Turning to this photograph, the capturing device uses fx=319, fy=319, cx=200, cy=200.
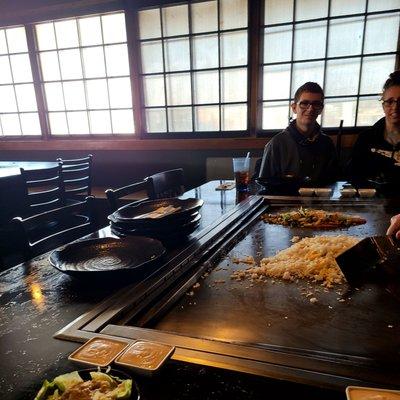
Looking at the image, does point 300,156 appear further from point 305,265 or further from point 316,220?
point 305,265

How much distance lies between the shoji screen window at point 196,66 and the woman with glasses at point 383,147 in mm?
1673

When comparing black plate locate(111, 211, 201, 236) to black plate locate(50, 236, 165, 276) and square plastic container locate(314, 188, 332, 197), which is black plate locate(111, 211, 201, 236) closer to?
black plate locate(50, 236, 165, 276)

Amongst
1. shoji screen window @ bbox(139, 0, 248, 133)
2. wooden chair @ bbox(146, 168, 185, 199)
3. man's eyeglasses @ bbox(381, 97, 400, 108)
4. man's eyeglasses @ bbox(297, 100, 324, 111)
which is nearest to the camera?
wooden chair @ bbox(146, 168, 185, 199)

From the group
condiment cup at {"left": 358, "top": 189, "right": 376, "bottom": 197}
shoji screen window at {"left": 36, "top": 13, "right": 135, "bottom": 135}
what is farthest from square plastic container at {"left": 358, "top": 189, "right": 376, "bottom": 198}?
shoji screen window at {"left": 36, "top": 13, "right": 135, "bottom": 135}

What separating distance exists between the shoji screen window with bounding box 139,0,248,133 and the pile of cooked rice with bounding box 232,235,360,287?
10.4 feet

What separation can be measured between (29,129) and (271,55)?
3858 mm

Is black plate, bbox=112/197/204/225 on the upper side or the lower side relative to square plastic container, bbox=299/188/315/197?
upper

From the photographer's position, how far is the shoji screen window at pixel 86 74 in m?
4.36

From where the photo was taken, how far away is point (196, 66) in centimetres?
412

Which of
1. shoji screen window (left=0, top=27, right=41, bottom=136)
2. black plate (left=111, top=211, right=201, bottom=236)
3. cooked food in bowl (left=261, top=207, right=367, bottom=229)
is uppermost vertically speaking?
shoji screen window (left=0, top=27, right=41, bottom=136)

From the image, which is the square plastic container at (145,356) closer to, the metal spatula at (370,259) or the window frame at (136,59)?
the metal spatula at (370,259)

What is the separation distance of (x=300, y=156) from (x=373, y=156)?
0.59m

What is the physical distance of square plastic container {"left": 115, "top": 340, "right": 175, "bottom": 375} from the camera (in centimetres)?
57

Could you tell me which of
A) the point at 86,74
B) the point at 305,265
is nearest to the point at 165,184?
the point at 305,265
